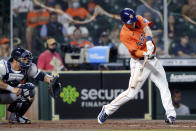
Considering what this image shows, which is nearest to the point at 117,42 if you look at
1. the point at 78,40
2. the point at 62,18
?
the point at 78,40

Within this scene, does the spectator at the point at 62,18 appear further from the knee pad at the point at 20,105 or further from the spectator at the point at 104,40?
the knee pad at the point at 20,105

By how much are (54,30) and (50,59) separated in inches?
57.8

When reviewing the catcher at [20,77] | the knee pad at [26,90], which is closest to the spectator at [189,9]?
the catcher at [20,77]

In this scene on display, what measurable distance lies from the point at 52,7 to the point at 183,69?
11.8 feet

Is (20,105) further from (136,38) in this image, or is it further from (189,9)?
(189,9)

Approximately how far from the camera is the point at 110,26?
14.1 m

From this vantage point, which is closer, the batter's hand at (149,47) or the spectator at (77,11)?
the batter's hand at (149,47)

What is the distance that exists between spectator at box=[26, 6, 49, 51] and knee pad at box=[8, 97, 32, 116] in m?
3.92

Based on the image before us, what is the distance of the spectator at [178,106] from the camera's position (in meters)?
12.9

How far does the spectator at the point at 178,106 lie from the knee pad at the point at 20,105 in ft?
12.5

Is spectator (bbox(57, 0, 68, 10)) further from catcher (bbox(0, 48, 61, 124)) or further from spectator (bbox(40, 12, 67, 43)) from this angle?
catcher (bbox(0, 48, 61, 124))

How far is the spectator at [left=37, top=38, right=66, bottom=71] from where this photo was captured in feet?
42.4

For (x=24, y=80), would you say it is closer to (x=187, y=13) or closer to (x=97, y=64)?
(x=97, y=64)

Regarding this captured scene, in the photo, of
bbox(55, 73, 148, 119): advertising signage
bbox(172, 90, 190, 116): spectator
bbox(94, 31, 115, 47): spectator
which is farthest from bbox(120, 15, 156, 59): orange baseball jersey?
bbox(94, 31, 115, 47): spectator
